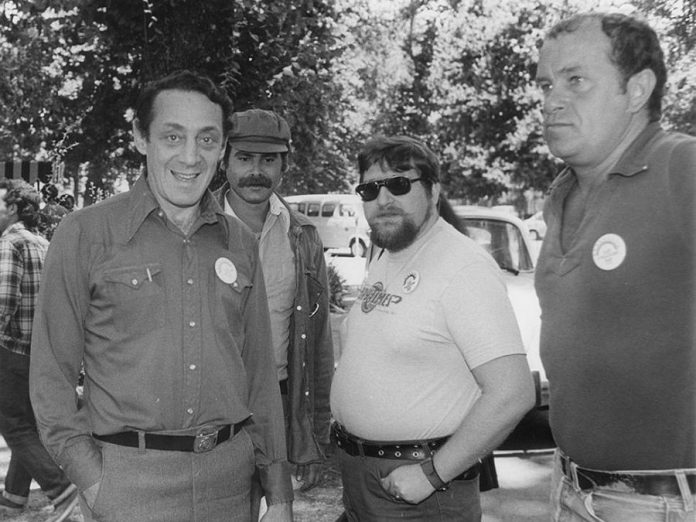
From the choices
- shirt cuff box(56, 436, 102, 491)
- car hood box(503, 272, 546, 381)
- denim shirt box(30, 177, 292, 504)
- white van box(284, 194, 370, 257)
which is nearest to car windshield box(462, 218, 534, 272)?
car hood box(503, 272, 546, 381)

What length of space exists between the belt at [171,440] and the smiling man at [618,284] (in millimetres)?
1079

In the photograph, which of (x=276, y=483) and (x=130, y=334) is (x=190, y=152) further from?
(x=276, y=483)

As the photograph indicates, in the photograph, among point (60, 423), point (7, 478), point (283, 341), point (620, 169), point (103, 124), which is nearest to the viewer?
point (620, 169)

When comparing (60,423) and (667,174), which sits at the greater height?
(667,174)

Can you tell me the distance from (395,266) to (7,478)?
354cm

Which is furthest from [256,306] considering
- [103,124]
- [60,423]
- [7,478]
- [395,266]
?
[103,124]

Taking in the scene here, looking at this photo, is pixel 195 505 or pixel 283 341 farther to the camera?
pixel 283 341

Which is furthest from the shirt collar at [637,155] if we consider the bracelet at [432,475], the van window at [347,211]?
the van window at [347,211]

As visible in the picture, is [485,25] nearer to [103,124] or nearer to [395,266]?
[103,124]

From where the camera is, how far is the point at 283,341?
12.8 feet

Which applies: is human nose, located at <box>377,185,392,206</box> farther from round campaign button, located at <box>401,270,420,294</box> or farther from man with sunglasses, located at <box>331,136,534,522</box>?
round campaign button, located at <box>401,270,420,294</box>

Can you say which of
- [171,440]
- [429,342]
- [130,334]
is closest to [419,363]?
[429,342]

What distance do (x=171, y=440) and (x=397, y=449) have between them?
809mm

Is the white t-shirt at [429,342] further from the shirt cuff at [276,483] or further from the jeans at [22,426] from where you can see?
the jeans at [22,426]
